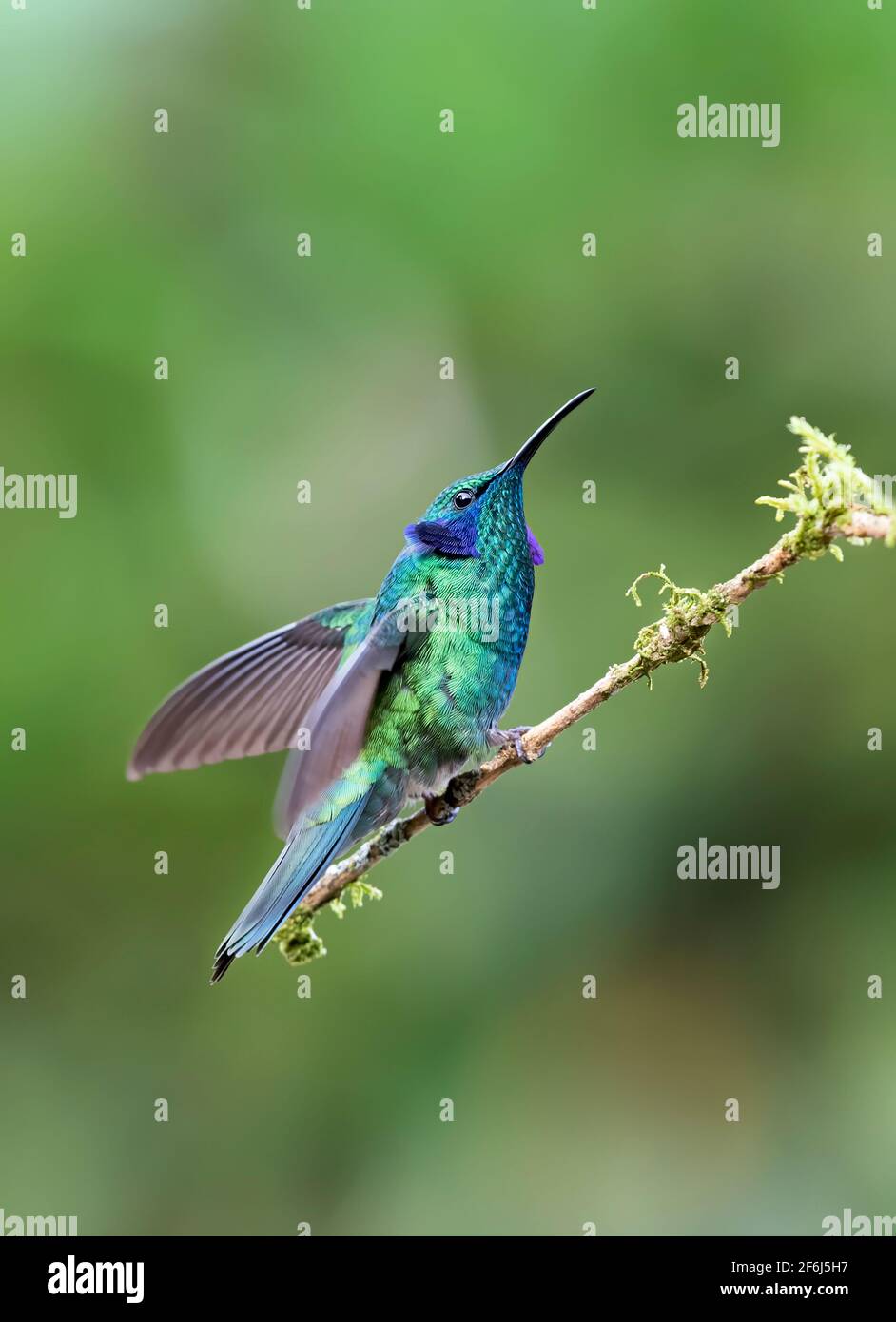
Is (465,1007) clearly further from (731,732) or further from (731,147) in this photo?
(731,147)

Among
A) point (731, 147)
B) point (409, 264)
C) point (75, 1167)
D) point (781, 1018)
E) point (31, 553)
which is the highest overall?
point (731, 147)

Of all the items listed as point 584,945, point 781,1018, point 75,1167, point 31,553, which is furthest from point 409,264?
point 75,1167

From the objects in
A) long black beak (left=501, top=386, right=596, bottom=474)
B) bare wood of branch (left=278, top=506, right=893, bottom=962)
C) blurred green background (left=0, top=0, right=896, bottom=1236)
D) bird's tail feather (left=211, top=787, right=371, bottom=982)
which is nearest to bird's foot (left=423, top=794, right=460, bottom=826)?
bare wood of branch (left=278, top=506, right=893, bottom=962)

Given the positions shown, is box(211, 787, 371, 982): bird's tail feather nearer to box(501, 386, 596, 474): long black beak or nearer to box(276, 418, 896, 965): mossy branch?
box(276, 418, 896, 965): mossy branch

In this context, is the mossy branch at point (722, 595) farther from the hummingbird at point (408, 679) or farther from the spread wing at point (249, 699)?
the spread wing at point (249, 699)

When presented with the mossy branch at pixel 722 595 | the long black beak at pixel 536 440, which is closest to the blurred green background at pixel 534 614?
the long black beak at pixel 536 440

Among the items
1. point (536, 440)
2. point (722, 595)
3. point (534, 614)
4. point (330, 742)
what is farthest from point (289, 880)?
point (534, 614)

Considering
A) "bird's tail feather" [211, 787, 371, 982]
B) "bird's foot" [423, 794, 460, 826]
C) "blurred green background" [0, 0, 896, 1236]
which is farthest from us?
"blurred green background" [0, 0, 896, 1236]
